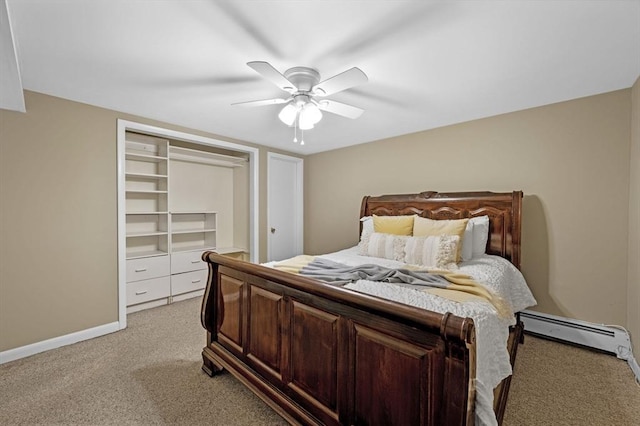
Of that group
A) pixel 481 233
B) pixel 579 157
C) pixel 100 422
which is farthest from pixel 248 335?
pixel 579 157

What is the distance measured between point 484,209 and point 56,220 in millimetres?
4162

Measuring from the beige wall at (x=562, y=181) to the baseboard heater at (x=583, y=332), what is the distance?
7 centimetres

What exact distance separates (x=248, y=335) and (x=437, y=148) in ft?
9.82

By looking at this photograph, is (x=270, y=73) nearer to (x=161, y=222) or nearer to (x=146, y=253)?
(x=161, y=222)

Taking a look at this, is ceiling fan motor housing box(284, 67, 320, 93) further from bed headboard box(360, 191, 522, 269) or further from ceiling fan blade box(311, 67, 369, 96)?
bed headboard box(360, 191, 522, 269)

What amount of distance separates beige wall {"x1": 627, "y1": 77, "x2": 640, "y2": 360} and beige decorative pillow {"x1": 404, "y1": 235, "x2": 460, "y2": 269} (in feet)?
4.23

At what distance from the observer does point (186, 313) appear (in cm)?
331

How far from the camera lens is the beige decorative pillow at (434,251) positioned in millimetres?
2314

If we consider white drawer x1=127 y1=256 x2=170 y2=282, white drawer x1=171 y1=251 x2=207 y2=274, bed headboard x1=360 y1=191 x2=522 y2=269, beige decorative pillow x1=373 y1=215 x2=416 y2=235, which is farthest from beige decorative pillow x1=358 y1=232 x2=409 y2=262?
white drawer x1=127 y1=256 x2=170 y2=282

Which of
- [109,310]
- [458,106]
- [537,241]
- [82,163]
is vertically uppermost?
[458,106]

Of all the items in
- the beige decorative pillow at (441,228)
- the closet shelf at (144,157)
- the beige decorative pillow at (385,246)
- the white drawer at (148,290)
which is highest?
the closet shelf at (144,157)

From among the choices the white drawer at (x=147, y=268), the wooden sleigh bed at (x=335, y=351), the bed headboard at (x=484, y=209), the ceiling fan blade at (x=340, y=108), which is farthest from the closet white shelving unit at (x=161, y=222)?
the bed headboard at (x=484, y=209)

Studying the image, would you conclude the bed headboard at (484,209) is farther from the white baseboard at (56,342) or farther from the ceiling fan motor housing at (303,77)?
the white baseboard at (56,342)

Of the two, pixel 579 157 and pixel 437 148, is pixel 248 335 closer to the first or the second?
pixel 437 148
